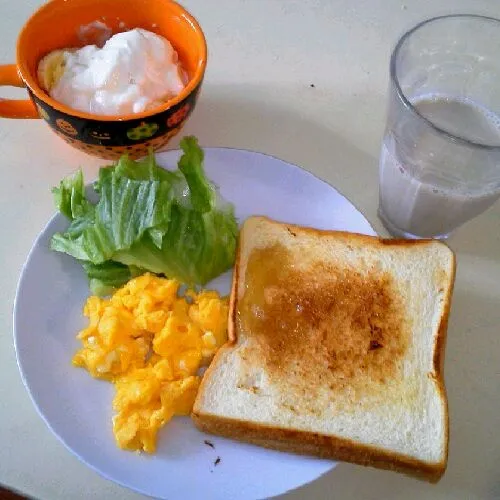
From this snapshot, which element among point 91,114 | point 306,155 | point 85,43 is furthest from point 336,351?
point 85,43

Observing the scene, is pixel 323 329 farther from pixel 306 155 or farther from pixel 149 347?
pixel 306 155

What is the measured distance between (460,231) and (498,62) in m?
0.41

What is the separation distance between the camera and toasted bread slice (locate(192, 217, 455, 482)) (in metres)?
1.12

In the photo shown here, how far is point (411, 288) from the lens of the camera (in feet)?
4.23

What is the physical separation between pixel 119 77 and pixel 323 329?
0.70m

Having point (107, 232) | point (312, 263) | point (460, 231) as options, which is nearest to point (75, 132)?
point (107, 232)

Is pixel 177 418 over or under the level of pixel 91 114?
under

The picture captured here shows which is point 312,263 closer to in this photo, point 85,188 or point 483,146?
point 483,146

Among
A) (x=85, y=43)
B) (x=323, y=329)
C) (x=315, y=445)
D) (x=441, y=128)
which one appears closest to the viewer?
(x=315, y=445)

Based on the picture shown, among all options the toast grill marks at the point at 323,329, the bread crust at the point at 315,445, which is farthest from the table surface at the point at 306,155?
the toast grill marks at the point at 323,329

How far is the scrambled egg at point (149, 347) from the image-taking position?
3.60 feet

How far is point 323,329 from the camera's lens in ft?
3.97

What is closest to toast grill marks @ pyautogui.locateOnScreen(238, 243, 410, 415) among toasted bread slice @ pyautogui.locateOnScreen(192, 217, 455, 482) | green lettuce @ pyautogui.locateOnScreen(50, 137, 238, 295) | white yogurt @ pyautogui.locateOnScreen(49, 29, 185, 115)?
toasted bread slice @ pyautogui.locateOnScreen(192, 217, 455, 482)

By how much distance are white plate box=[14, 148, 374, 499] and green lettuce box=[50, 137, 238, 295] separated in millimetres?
51
